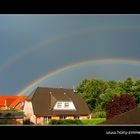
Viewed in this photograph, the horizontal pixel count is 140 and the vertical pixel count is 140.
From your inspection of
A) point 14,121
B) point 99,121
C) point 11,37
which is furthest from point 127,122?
point 11,37

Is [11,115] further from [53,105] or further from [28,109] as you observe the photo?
[53,105]

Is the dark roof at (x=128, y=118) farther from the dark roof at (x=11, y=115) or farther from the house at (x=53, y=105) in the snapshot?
the dark roof at (x=11, y=115)

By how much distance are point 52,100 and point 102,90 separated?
39cm

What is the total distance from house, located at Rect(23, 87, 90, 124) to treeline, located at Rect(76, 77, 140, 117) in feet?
0.19

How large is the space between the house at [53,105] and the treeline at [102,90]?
0.19 ft

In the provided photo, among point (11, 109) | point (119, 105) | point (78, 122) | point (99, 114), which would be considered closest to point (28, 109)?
point (11, 109)

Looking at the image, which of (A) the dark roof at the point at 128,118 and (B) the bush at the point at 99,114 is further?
(B) the bush at the point at 99,114

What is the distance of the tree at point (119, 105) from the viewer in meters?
3.69

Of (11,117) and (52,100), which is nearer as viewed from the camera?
(11,117)

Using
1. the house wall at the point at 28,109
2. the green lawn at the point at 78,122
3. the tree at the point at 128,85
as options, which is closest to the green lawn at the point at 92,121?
the green lawn at the point at 78,122

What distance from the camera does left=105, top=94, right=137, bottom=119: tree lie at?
369cm

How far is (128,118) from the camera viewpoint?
3.64 meters

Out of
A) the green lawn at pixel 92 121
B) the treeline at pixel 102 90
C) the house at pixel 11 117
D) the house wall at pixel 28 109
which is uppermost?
the treeline at pixel 102 90
